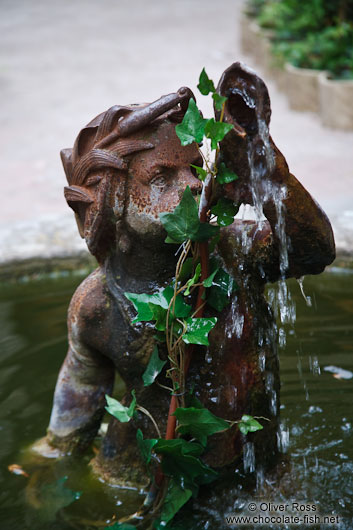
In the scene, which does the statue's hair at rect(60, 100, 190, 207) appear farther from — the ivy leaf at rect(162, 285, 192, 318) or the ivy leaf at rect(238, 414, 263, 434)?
the ivy leaf at rect(238, 414, 263, 434)

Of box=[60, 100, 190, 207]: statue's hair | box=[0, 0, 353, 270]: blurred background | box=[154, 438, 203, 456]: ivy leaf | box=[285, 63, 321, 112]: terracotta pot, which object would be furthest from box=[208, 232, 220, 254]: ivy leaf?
box=[285, 63, 321, 112]: terracotta pot

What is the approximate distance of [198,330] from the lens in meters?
2.15

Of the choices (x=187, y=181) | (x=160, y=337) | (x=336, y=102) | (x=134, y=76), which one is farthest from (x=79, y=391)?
→ (x=134, y=76)

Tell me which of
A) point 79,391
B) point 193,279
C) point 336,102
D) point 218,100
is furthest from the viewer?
point 336,102

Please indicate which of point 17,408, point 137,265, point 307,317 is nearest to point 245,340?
point 137,265

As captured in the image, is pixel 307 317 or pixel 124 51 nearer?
pixel 307 317

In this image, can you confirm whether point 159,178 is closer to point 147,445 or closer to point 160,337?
point 160,337

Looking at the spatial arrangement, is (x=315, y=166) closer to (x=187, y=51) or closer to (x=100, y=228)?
(x=100, y=228)

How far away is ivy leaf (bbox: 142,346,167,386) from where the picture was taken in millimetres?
2281

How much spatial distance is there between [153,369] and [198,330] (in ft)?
0.76

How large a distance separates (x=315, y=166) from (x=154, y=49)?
20.3ft

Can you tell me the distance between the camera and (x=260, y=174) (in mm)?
2016

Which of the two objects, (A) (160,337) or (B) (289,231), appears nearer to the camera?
(B) (289,231)

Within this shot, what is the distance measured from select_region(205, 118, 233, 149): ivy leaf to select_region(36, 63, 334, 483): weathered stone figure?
39mm
